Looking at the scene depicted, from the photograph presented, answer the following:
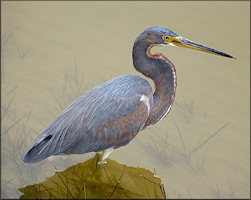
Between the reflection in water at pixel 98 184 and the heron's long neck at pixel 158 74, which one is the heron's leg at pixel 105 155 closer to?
the reflection in water at pixel 98 184

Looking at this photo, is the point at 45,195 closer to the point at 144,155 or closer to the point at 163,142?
the point at 144,155

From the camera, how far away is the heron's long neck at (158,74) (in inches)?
149

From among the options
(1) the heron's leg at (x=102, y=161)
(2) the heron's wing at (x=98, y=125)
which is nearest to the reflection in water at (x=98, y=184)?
(1) the heron's leg at (x=102, y=161)

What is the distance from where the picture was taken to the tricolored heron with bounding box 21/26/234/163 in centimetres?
352

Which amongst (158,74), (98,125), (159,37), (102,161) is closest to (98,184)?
(102,161)

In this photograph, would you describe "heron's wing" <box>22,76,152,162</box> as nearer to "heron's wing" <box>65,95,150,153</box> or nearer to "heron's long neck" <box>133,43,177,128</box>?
"heron's wing" <box>65,95,150,153</box>

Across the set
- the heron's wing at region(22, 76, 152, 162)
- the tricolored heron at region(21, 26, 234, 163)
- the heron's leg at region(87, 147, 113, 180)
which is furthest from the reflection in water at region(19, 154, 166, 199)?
the heron's wing at region(22, 76, 152, 162)

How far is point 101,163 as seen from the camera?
3811mm

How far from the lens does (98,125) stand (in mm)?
3523

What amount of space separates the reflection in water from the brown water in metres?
0.09

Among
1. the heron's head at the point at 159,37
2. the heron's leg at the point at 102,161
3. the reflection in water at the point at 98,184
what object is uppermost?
the heron's head at the point at 159,37

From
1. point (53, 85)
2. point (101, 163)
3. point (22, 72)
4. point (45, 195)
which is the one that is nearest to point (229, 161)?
point (101, 163)

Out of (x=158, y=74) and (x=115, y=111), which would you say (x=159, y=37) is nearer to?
(x=158, y=74)

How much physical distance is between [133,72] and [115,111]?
75.1 inches
